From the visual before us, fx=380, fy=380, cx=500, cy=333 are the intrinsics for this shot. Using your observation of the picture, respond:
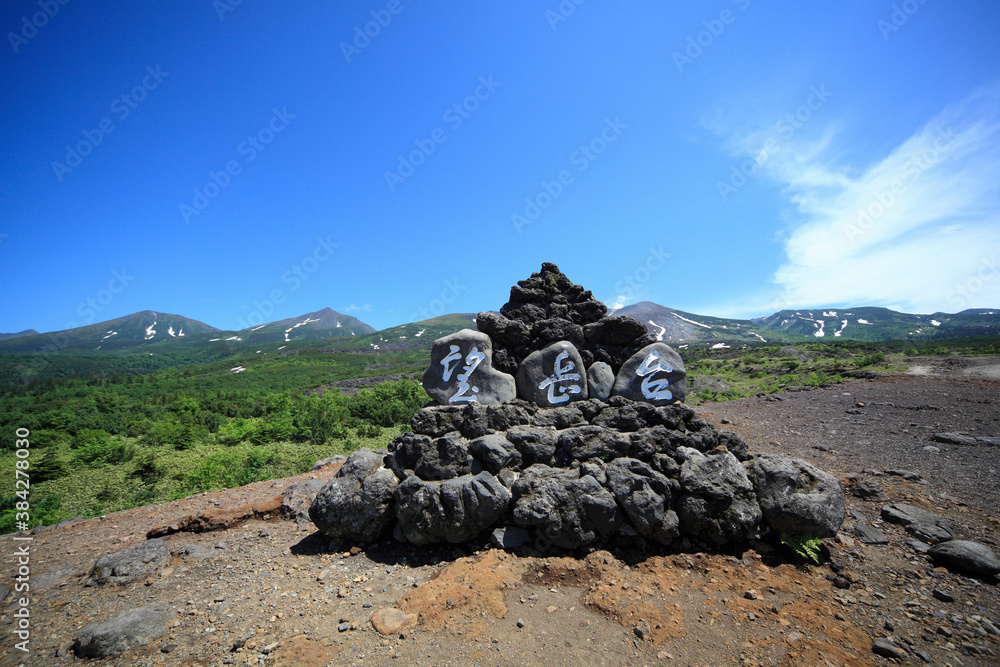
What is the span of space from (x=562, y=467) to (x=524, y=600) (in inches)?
110

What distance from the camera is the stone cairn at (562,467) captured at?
6734mm

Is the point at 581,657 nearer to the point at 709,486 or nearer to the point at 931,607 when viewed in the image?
the point at 709,486

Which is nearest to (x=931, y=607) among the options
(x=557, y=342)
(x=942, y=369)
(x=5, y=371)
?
(x=557, y=342)

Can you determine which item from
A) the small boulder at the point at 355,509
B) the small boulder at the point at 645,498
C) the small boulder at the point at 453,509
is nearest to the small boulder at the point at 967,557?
the small boulder at the point at 645,498

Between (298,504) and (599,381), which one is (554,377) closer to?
(599,381)

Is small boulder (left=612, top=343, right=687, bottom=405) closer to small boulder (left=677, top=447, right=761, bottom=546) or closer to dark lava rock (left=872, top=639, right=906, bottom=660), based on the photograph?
small boulder (left=677, top=447, right=761, bottom=546)

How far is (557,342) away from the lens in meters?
10.3

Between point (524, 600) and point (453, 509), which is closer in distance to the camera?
point (524, 600)

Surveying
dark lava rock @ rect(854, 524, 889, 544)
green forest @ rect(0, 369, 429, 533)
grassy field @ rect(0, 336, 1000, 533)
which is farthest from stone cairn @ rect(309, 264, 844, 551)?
grassy field @ rect(0, 336, 1000, 533)

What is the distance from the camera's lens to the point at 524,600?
561 cm

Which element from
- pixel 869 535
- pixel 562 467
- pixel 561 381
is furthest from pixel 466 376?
pixel 869 535

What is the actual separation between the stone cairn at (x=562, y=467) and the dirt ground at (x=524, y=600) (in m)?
0.51

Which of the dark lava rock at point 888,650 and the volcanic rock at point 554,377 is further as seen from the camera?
the volcanic rock at point 554,377

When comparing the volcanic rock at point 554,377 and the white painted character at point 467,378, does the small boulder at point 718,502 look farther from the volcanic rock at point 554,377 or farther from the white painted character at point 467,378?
the white painted character at point 467,378
